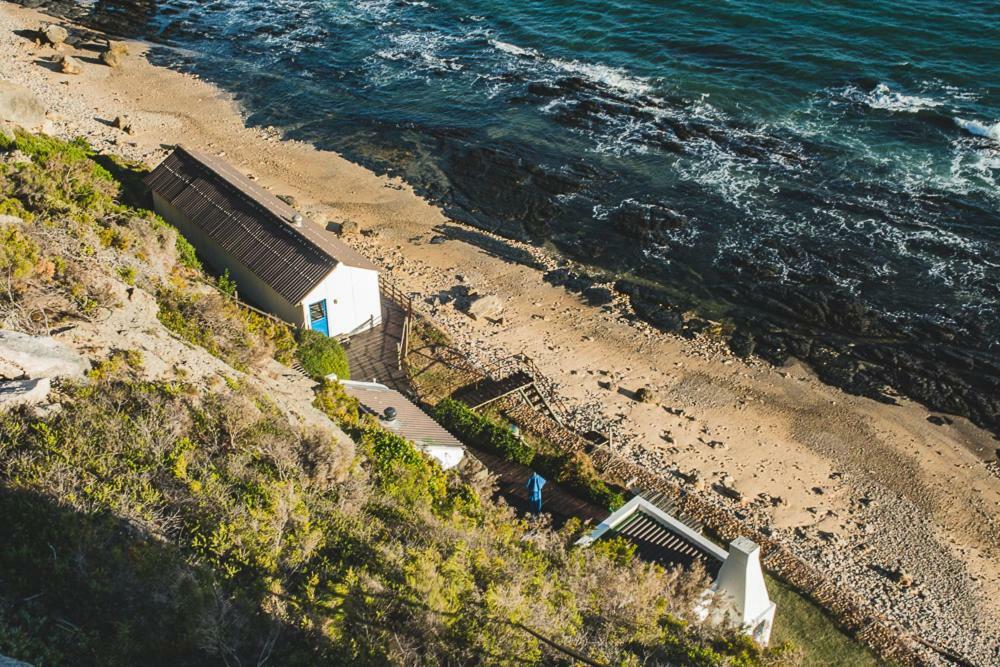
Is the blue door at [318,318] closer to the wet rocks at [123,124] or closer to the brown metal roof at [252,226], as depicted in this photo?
the brown metal roof at [252,226]

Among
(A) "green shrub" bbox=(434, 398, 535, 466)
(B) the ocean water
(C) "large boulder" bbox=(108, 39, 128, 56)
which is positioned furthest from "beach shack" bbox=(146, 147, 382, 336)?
(C) "large boulder" bbox=(108, 39, 128, 56)

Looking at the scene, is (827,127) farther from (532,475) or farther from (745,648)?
(745,648)

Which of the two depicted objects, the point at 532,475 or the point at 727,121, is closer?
the point at 532,475

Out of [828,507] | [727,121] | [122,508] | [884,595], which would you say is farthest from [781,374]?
[122,508]

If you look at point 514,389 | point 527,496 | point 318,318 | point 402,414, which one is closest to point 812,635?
point 527,496

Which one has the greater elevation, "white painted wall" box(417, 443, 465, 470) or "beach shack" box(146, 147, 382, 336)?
"beach shack" box(146, 147, 382, 336)

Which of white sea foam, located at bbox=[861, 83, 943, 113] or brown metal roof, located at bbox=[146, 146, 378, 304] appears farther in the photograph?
white sea foam, located at bbox=[861, 83, 943, 113]

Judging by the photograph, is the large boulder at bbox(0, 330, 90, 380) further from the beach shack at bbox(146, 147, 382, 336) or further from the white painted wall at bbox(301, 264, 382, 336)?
the white painted wall at bbox(301, 264, 382, 336)
